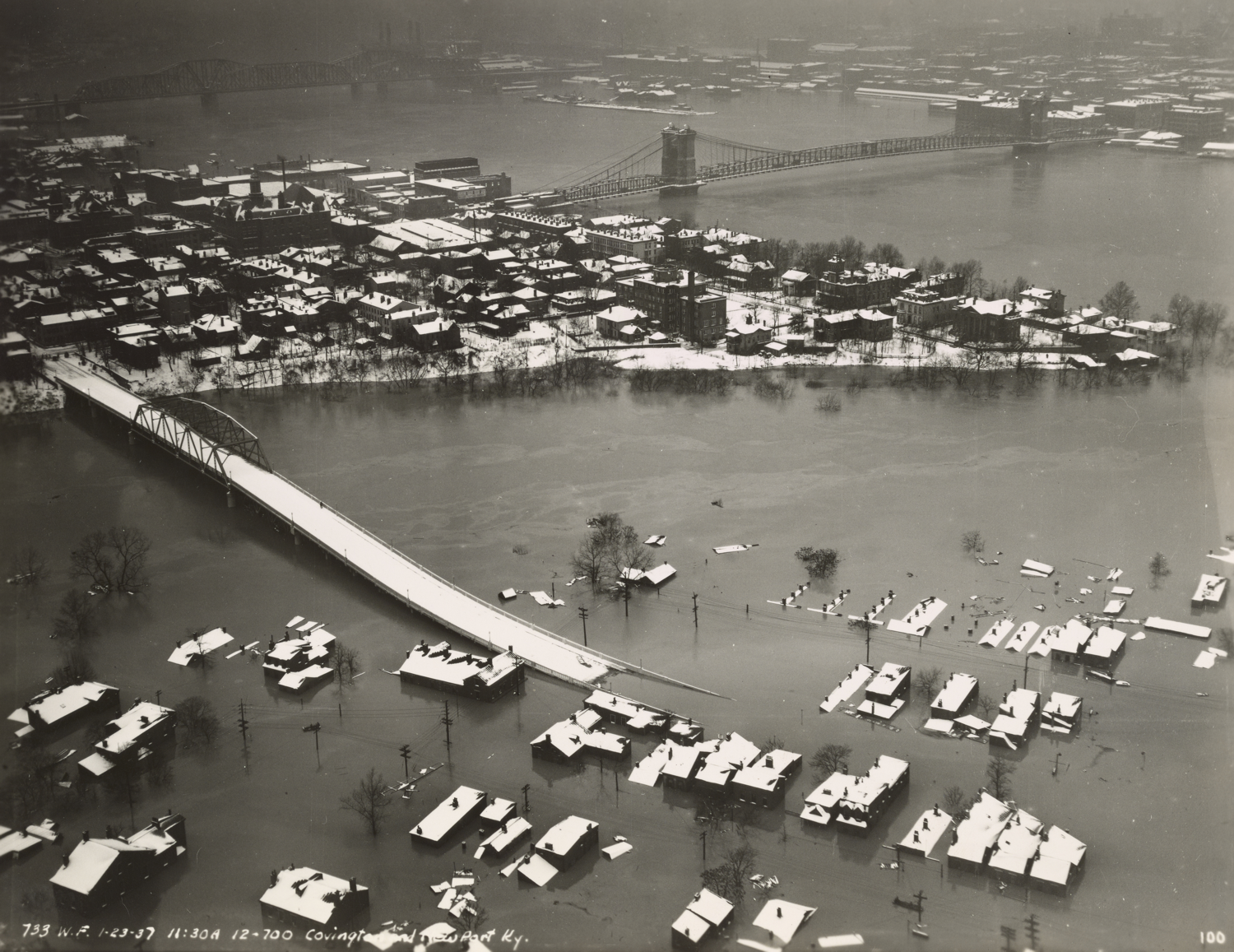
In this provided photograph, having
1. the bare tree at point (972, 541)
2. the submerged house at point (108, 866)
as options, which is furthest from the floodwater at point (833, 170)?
the submerged house at point (108, 866)

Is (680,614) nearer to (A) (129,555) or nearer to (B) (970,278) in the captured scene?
(A) (129,555)

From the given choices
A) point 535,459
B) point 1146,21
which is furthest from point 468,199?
point 1146,21

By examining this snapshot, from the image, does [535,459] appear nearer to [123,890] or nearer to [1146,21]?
[123,890]

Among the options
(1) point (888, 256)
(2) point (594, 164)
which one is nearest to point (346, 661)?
(1) point (888, 256)

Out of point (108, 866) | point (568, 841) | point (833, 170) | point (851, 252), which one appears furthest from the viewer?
point (833, 170)

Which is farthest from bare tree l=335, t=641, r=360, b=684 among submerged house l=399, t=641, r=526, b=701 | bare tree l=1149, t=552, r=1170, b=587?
bare tree l=1149, t=552, r=1170, b=587

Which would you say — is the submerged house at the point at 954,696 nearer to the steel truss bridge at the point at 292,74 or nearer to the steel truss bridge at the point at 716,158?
the steel truss bridge at the point at 716,158
